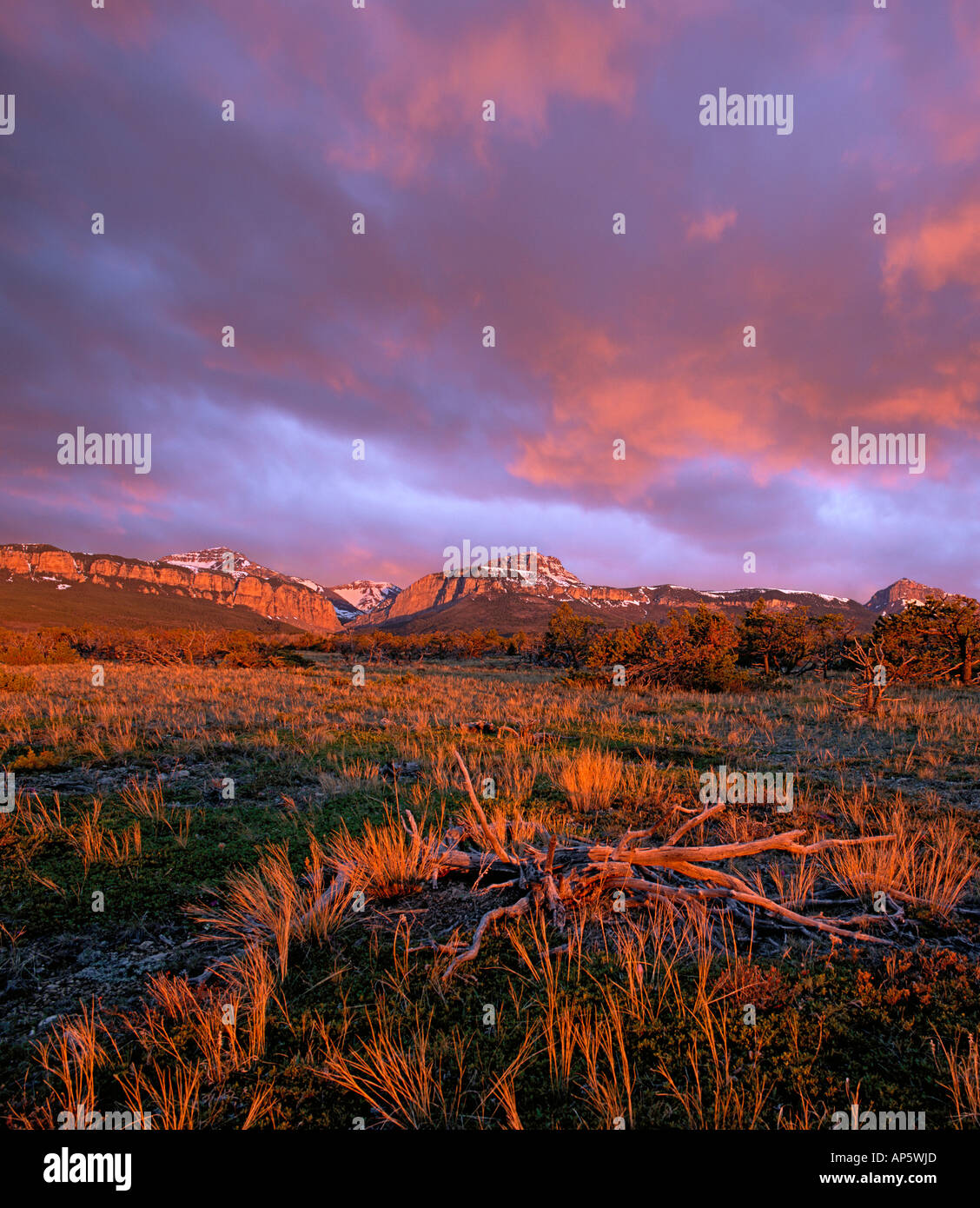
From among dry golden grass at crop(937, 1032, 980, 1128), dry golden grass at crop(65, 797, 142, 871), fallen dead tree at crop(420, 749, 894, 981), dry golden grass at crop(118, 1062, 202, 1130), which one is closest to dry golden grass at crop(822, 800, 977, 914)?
fallen dead tree at crop(420, 749, 894, 981)

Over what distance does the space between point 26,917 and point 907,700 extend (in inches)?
765

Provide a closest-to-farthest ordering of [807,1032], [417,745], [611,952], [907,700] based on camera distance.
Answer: [807,1032]
[611,952]
[417,745]
[907,700]

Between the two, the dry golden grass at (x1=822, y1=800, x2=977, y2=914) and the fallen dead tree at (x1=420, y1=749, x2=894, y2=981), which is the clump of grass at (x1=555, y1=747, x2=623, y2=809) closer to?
the fallen dead tree at (x1=420, y1=749, x2=894, y2=981)

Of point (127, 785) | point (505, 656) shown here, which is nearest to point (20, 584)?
point (505, 656)

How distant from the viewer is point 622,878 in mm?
3443

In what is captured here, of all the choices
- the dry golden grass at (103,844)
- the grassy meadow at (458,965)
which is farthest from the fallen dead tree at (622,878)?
the dry golden grass at (103,844)

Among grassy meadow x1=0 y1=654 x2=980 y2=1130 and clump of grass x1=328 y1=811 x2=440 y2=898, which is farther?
clump of grass x1=328 y1=811 x2=440 y2=898

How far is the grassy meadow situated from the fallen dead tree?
81 mm

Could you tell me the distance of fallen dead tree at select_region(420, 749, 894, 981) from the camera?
317 centimetres

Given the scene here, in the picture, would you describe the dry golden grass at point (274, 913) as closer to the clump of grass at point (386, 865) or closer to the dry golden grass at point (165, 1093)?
the clump of grass at point (386, 865)

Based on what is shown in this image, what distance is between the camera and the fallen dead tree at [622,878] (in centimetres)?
317

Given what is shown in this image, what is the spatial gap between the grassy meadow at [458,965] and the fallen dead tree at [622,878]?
3.2 inches
